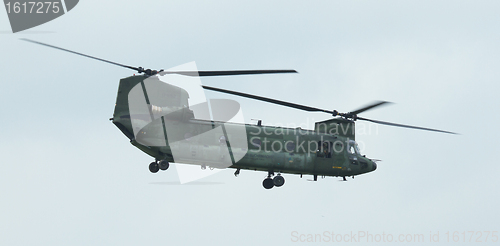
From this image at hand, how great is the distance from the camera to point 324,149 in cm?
3950

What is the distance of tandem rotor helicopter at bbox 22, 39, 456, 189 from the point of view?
36.1 meters

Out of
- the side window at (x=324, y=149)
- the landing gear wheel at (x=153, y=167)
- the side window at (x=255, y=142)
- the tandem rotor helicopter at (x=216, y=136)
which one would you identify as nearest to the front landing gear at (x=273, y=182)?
the tandem rotor helicopter at (x=216, y=136)

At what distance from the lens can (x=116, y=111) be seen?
36062mm

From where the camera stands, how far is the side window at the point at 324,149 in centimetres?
3925

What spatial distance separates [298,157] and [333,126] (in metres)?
3.67

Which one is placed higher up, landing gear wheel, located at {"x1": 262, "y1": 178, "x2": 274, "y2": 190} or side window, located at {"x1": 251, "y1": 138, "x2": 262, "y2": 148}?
side window, located at {"x1": 251, "y1": 138, "x2": 262, "y2": 148}

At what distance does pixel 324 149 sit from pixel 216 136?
732 cm

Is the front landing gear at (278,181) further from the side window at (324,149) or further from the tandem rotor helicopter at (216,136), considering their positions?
the side window at (324,149)

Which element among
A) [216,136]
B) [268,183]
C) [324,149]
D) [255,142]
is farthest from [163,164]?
[324,149]

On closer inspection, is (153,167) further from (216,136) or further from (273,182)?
(273,182)

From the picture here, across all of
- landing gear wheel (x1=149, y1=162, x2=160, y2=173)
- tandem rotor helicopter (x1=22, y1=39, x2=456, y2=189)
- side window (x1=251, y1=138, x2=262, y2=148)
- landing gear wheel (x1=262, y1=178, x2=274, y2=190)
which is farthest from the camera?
landing gear wheel (x1=262, y1=178, x2=274, y2=190)

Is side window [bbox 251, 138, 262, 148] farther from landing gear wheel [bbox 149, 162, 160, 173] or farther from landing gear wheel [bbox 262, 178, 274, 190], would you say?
landing gear wheel [bbox 149, 162, 160, 173]

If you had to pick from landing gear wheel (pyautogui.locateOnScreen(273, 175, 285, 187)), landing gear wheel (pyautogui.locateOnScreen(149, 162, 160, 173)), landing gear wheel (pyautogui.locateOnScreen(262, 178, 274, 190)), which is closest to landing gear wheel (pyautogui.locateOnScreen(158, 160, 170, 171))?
landing gear wheel (pyautogui.locateOnScreen(149, 162, 160, 173))

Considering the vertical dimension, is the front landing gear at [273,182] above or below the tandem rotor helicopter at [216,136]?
below
